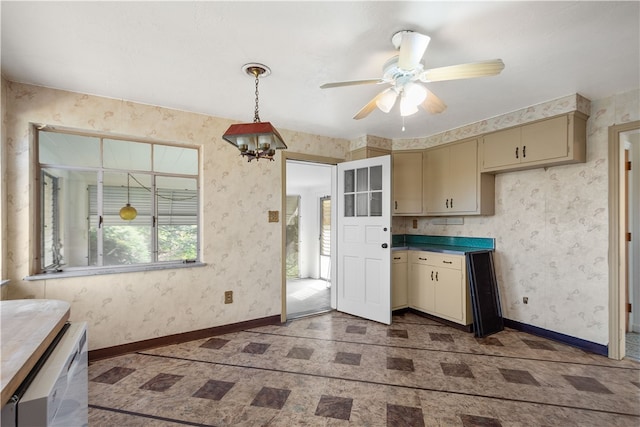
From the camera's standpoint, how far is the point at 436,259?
357 cm

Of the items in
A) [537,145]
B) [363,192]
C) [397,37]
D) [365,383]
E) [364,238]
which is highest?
[397,37]

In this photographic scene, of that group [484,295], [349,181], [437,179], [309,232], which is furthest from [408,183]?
[309,232]

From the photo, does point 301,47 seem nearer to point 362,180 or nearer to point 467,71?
point 467,71

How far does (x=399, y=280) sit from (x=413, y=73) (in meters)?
2.71

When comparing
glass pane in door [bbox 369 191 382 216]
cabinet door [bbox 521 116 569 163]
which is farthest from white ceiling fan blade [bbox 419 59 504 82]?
glass pane in door [bbox 369 191 382 216]

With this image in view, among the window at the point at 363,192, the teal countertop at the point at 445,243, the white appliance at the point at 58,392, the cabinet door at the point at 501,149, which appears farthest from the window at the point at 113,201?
the cabinet door at the point at 501,149

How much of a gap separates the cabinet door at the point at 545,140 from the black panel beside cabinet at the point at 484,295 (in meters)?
1.16

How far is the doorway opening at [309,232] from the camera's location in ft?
19.1

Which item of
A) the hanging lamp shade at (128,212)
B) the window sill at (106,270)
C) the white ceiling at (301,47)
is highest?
the white ceiling at (301,47)

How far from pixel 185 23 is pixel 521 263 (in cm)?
379

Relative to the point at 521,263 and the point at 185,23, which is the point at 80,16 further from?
the point at 521,263

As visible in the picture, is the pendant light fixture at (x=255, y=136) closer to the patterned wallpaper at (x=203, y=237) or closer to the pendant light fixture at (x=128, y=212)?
the patterned wallpaper at (x=203, y=237)

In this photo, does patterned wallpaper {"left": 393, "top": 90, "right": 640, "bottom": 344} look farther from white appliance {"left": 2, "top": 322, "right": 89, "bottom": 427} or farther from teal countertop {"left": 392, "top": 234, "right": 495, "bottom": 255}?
white appliance {"left": 2, "top": 322, "right": 89, "bottom": 427}

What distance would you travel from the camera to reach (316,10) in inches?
62.4
